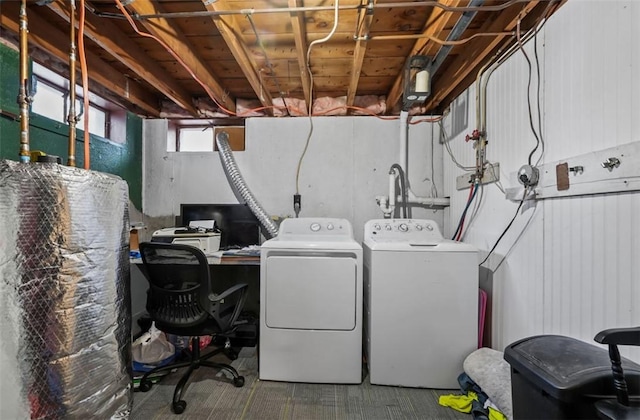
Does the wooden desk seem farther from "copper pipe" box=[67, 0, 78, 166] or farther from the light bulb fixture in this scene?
the light bulb fixture

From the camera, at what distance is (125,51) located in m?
1.86

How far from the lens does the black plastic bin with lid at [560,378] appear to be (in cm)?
81

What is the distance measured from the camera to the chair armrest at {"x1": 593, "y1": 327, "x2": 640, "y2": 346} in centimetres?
76

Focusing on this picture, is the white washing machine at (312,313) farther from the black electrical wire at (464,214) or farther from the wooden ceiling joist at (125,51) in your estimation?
the wooden ceiling joist at (125,51)

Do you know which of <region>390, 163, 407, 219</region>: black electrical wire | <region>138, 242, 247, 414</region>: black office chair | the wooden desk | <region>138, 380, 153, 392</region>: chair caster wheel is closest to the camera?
<region>138, 242, 247, 414</region>: black office chair

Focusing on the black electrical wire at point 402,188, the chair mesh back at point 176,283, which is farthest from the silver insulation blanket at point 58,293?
the black electrical wire at point 402,188

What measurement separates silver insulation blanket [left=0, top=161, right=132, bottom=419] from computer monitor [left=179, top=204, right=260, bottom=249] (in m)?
1.36

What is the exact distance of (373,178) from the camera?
2.74 metres

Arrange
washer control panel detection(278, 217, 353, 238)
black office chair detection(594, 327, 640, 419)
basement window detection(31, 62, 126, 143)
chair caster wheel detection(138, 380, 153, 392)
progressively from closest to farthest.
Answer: black office chair detection(594, 327, 640, 419)
chair caster wheel detection(138, 380, 153, 392)
basement window detection(31, 62, 126, 143)
washer control panel detection(278, 217, 353, 238)

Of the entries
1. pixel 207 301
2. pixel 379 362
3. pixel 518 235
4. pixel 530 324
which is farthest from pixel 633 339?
pixel 207 301

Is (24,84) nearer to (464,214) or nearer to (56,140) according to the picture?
(56,140)

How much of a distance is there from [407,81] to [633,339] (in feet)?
6.04

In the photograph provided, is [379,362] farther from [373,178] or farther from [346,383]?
[373,178]

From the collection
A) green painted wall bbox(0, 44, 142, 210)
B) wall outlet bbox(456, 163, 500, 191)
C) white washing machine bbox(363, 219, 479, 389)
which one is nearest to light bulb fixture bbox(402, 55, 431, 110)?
wall outlet bbox(456, 163, 500, 191)
